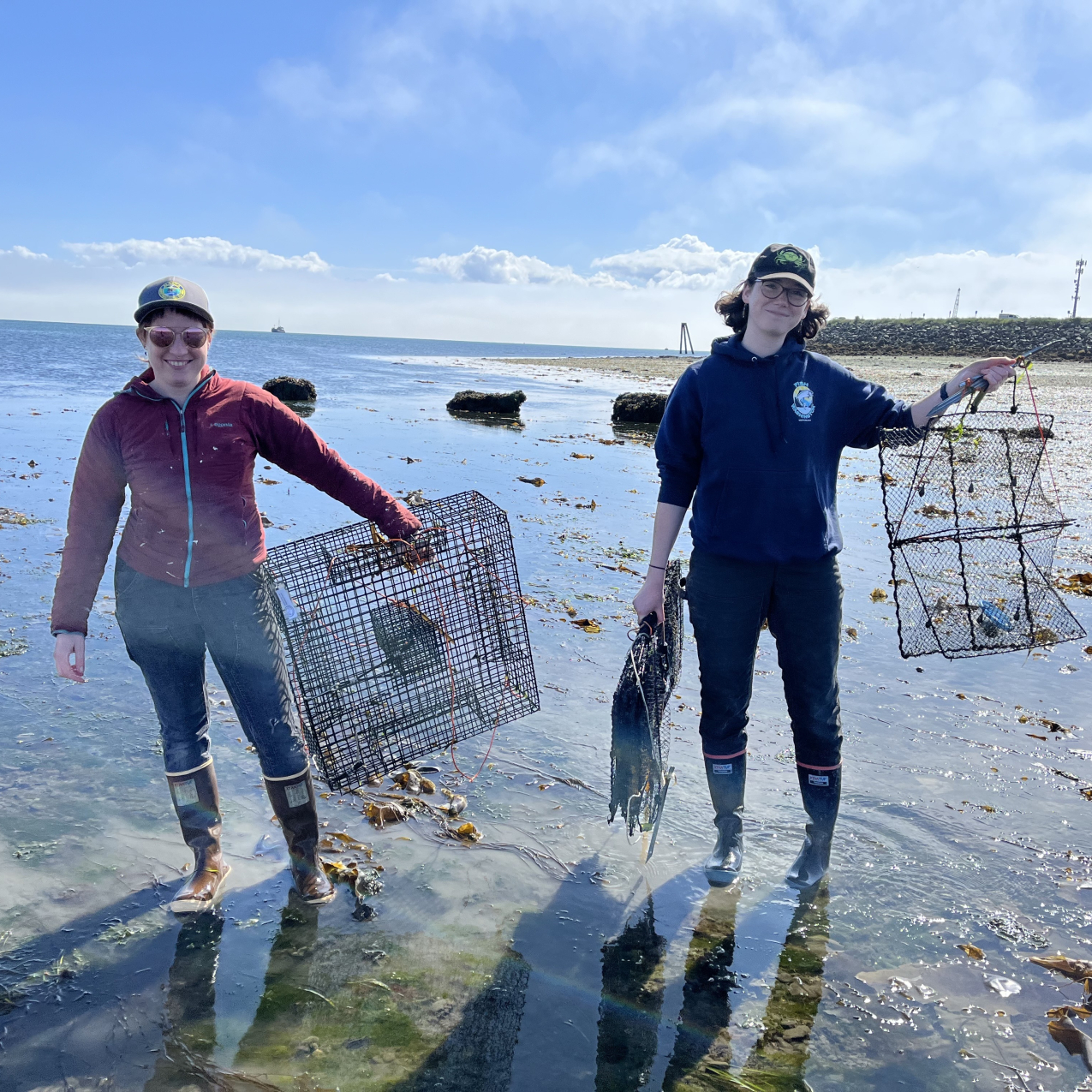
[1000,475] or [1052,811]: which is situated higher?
[1000,475]

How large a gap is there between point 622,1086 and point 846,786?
2.17m

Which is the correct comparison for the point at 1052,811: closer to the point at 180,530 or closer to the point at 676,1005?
the point at 676,1005

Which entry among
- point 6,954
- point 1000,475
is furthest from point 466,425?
point 6,954

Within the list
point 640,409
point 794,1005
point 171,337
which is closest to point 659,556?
point 794,1005

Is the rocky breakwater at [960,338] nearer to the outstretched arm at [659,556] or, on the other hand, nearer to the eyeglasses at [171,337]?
the outstretched arm at [659,556]

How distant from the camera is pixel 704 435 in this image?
315 cm

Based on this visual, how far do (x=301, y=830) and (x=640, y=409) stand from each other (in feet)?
60.2

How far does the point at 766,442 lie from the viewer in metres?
3.05

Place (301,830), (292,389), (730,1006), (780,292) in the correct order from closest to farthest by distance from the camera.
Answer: (730,1006)
(780,292)
(301,830)
(292,389)

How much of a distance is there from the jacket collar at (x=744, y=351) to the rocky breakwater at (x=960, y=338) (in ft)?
128

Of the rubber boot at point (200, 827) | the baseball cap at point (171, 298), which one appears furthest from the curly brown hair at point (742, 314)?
the rubber boot at point (200, 827)

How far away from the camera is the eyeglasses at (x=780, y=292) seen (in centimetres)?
301

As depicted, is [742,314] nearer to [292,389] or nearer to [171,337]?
[171,337]

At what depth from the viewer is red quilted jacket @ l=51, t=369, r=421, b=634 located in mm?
2904
